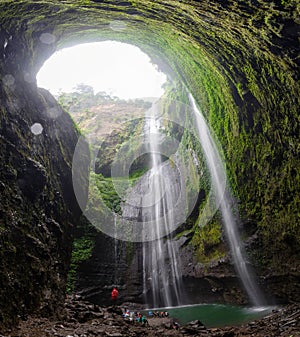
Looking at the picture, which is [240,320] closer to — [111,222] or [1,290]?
[1,290]

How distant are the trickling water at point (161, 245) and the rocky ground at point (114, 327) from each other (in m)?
3.87

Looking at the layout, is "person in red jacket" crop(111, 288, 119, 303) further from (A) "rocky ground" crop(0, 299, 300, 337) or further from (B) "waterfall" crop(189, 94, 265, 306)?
(B) "waterfall" crop(189, 94, 265, 306)

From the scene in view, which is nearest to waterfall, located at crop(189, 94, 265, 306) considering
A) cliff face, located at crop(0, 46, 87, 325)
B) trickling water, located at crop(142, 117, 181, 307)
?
trickling water, located at crop(142, 117, 181, 307)

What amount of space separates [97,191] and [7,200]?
37.8 ft

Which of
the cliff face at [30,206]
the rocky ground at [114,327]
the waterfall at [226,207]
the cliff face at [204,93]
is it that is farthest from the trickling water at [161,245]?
the cliff face at [204,93]

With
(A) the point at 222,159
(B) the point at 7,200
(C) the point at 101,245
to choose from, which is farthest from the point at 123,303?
(B) the point at 7,200

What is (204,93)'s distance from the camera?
37.5ft

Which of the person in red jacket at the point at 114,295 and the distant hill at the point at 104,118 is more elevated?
the distant hill at the point at 104,118

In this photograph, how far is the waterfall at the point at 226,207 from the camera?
9.53 metres

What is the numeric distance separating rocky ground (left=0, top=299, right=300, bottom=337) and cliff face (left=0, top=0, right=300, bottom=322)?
450 millimetres

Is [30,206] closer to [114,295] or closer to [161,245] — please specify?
[114,295]

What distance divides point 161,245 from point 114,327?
751 centimetres

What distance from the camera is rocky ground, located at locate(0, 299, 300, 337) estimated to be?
17.8 feet

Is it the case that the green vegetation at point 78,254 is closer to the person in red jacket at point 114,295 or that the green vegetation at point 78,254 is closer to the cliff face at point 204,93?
the person in red jacket at point 114,295
